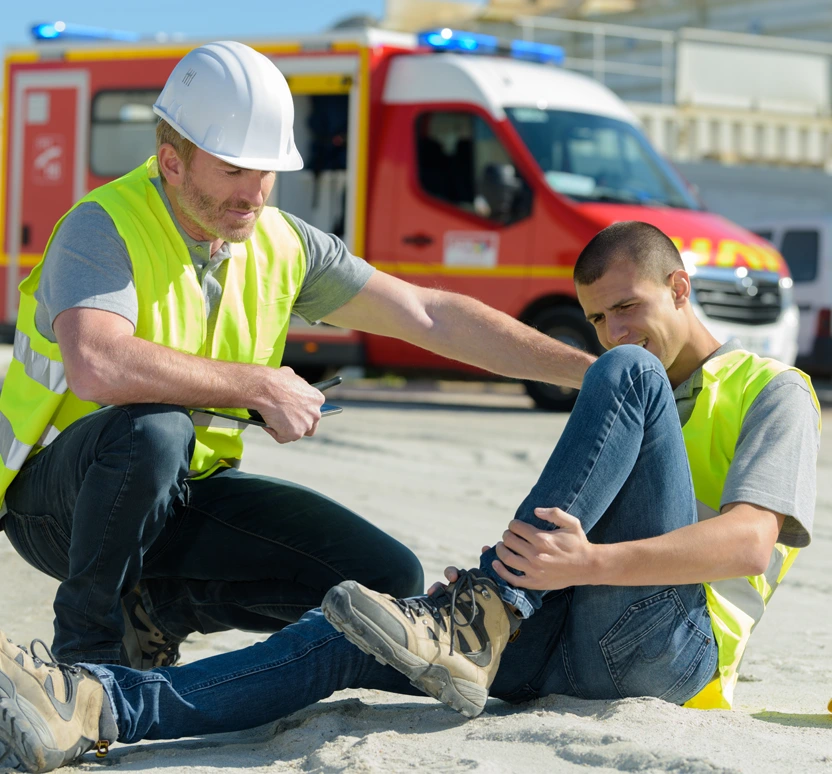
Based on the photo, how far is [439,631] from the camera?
2709mm

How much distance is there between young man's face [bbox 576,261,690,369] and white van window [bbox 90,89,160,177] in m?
8.74

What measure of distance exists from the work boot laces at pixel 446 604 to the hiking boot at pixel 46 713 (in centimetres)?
63

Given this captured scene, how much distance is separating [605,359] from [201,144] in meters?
1.10

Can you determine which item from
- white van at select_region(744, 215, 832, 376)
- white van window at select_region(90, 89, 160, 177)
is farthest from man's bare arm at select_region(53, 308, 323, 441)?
white van at select_region(744, 215, 832, 376)

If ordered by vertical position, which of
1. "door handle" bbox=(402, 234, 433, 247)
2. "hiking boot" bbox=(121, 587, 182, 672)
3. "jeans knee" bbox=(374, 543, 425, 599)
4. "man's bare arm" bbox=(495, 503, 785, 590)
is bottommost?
"door handle" bbox=(402, 234, 433, 247)

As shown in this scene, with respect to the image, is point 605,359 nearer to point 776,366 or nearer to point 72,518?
point 776,366

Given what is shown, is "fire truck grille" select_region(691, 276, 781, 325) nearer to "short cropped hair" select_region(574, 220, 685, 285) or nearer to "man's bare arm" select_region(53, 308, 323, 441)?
"short cropped hair" select_region(574, 220, 685, 285)

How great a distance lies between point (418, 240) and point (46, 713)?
7.86 metres

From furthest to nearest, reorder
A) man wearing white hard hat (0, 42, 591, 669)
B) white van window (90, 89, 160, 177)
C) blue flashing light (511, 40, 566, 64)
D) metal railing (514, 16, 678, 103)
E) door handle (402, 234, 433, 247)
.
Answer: metal railing (514, 16, 678, 103), white van window (90, 89, 160, 177), blue flashing light (511, 40, 566, 64), door handle (402, 234, 433, 247), man wearing white hard hat (0, 42, 591, 669)

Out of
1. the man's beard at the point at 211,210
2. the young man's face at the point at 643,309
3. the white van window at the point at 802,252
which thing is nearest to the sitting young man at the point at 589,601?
the young man's face at the point at 643,309

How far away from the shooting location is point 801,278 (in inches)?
499

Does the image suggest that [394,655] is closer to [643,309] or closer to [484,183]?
[643,309]

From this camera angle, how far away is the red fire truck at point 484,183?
9.90m

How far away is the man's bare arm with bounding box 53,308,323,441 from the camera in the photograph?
9.76 feet
